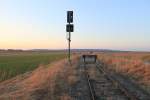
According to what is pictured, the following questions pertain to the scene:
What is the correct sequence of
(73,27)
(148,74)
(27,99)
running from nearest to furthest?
(27,99) → (148,74) → (73,27)

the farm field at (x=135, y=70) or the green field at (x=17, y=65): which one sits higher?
the farm field at (x=135, y=70)

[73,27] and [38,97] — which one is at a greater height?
[73,27]

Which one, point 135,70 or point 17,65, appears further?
point 17,65

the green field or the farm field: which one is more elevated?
the farm field

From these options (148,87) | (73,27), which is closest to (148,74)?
(148,87)

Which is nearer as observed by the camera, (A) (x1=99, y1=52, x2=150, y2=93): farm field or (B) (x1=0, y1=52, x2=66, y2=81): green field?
(A) (x1=99, y1=52, x2=150, y2=93): farm field

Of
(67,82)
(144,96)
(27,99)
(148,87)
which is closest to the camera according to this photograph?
(27,99)

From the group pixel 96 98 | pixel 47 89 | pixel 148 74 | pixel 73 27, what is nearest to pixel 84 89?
pixel 47 89

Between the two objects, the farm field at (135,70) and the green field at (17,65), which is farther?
the green field at (17,65)

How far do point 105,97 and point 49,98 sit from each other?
7.05 ft

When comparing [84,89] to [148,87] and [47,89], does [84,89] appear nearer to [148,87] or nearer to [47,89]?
[47,89]

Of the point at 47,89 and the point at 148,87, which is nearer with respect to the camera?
the point at 47,89

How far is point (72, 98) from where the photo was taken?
1264 cm

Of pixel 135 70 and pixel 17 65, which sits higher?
pixel 135 70
